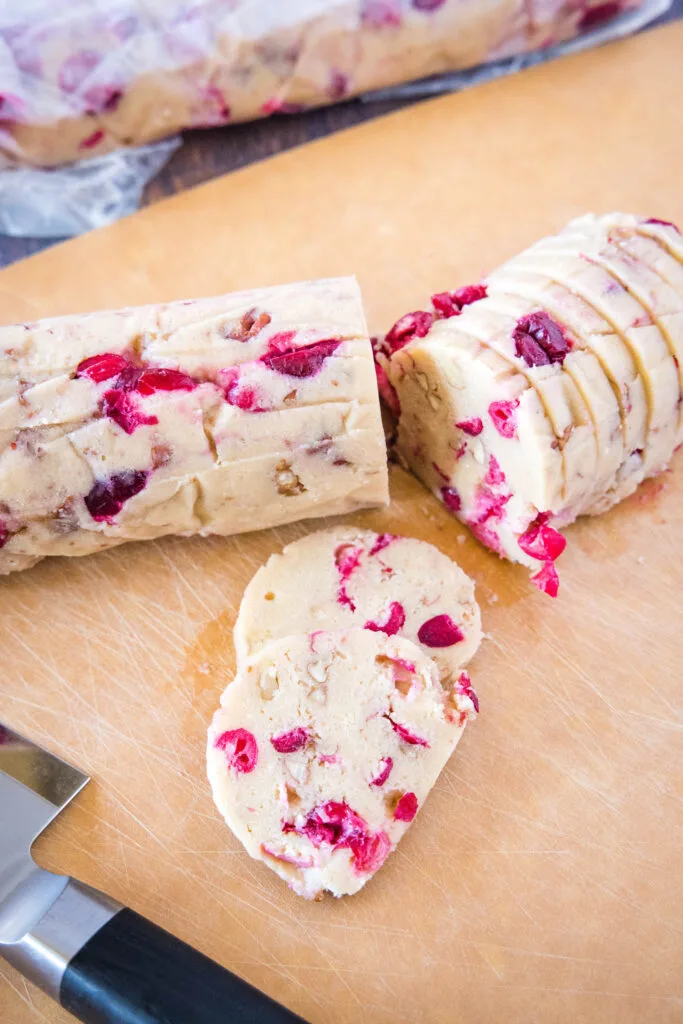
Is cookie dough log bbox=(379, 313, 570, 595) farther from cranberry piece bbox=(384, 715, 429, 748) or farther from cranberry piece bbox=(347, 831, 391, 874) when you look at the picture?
cranberry piece bbox=(347, 831, 391, 874)

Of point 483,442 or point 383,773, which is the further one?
point 483,442

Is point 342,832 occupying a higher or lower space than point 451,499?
lower

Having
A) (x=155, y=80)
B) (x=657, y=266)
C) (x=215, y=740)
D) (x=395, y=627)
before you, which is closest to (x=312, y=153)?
(x=155, y=80)

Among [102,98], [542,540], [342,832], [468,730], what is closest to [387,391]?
[542,540]

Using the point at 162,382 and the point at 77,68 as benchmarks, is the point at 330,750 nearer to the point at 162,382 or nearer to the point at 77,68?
the point at 162,382

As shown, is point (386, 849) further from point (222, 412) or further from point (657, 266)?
point (657, 266)
